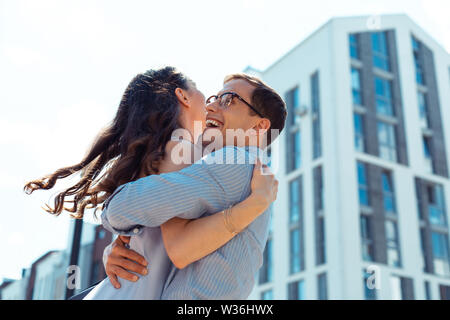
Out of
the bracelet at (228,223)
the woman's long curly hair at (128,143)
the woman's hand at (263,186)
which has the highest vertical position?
the woman's long curly hair at (128,143)

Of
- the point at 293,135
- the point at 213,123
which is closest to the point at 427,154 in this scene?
the point at 293,135

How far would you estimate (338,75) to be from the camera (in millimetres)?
28375

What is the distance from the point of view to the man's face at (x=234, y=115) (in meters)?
2.54

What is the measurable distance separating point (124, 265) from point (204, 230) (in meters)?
0.35

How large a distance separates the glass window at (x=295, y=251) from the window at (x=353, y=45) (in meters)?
9.30

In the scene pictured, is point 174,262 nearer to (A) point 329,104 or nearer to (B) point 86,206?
(B) point 86,206

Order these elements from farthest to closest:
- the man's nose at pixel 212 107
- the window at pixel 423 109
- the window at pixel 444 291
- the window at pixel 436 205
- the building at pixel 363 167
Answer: the window at pixel 423 109 → the window at pixel 436 205 → the window at pixel 444 291 → the building at pixel 363 167 → the man's nose at pixel 212 107

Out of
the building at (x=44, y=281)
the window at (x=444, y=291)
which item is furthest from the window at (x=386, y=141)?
the building at (x=44, y=281)

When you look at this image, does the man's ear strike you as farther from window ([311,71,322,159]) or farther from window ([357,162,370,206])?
window ([311,71,322,159])

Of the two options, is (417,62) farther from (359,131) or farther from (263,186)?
(263,186)

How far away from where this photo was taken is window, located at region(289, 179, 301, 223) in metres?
28.2

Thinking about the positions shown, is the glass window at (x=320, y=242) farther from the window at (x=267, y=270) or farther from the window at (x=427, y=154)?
the window at (x=427, y=154)

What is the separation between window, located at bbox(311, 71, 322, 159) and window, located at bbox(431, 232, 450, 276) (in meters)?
6.63
